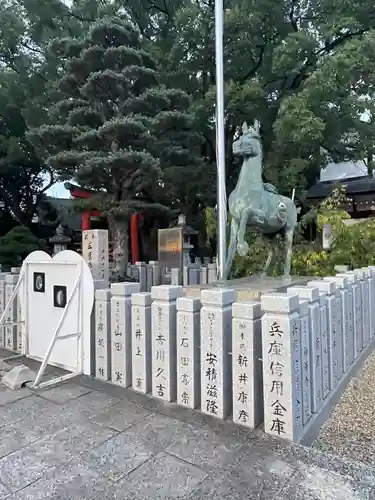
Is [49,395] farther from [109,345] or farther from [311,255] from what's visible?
[311,255]

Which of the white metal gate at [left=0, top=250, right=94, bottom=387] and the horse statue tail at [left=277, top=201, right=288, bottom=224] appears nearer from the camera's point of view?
the white metal gate at [left=0, top=250, right=94, bottom=387]

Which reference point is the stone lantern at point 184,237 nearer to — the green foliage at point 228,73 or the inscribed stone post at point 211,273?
the inscribed stone post at point 211,273

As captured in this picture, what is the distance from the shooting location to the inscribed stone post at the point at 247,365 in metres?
2.45

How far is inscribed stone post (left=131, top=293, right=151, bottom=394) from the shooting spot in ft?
9.82

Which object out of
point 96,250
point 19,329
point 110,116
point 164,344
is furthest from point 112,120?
point 164,344

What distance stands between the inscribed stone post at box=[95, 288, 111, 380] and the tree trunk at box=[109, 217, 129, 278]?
259 inches

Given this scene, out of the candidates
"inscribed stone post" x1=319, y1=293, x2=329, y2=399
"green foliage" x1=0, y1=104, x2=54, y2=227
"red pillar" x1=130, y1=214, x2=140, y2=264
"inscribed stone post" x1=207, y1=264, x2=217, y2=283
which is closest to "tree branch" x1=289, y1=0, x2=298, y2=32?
"red pillar" x1=130, y1=214, x2=140, y2=264

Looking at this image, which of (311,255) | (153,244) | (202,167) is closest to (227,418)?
(311,255)

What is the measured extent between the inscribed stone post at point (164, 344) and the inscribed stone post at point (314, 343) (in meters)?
0.96

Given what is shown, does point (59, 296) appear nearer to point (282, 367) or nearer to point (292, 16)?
point (282, 367)

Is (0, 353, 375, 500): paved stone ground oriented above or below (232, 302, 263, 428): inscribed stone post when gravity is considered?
below

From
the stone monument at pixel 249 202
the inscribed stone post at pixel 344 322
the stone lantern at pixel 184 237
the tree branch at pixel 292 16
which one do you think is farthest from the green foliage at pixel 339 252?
the tree branch at pixel 292 16

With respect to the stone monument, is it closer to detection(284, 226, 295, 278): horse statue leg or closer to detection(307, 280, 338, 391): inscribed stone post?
detection(284, 226, 295, 278): horse statue leg

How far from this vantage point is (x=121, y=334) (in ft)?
10.3
